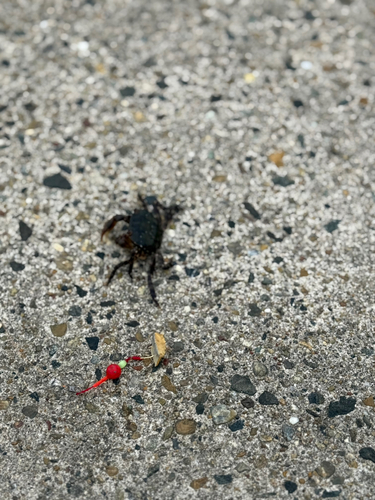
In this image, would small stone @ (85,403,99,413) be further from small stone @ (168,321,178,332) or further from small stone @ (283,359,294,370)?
small stone @ (283,359,294,370)

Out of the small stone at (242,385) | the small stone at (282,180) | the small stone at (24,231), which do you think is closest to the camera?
the small stone at (242,385)

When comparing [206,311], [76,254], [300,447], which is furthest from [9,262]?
[300,447]

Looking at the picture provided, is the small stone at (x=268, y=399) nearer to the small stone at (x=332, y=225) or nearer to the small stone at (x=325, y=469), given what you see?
the small stone at (x=325, y=469)

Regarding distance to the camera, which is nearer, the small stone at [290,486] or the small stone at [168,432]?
the small stone at [290,486]

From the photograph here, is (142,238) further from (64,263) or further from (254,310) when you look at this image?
(254,310)

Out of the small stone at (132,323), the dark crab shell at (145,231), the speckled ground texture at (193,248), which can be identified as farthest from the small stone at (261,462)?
the dark crab shell at (145,231)

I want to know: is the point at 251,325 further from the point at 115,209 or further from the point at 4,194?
the point at 4,194
